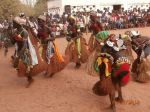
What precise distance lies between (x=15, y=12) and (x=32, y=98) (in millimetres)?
20591

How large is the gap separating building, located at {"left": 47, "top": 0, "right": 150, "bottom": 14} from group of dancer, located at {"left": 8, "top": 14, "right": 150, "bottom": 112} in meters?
19.5

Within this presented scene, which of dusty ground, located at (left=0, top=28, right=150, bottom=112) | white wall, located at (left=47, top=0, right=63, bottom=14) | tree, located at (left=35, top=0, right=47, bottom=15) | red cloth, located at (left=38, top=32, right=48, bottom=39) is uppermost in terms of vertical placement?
red cloth, located at (left=38, top=32, right=48, bottom=39)

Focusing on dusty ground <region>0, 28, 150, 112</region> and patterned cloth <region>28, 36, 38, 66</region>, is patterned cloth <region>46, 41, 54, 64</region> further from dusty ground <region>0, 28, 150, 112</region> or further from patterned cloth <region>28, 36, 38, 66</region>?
patterned cloth <region>28, 36, 38, 66</region>

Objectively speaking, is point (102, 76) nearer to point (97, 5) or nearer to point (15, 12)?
point (15, 12)

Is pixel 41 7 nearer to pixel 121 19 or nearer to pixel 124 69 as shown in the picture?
pixel 121 19

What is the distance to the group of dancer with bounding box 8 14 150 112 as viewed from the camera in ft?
23.2

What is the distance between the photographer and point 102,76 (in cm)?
717

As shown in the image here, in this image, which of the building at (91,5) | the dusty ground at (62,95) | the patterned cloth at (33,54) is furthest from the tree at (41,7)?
the patterned cloth at (33,54)

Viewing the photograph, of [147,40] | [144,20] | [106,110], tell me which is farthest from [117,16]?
[106,110]

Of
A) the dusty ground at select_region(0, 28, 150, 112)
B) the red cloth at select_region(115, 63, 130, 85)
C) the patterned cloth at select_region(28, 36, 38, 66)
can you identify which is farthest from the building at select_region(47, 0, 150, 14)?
the red cloth at select_region(115, 63, 130, 85)

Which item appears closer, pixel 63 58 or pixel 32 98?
pixel 32 98

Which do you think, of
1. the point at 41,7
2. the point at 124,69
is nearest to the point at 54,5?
the point at 41,7

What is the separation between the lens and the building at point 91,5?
3147 cm

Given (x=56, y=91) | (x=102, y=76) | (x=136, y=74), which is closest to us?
(x=102, y=76)
